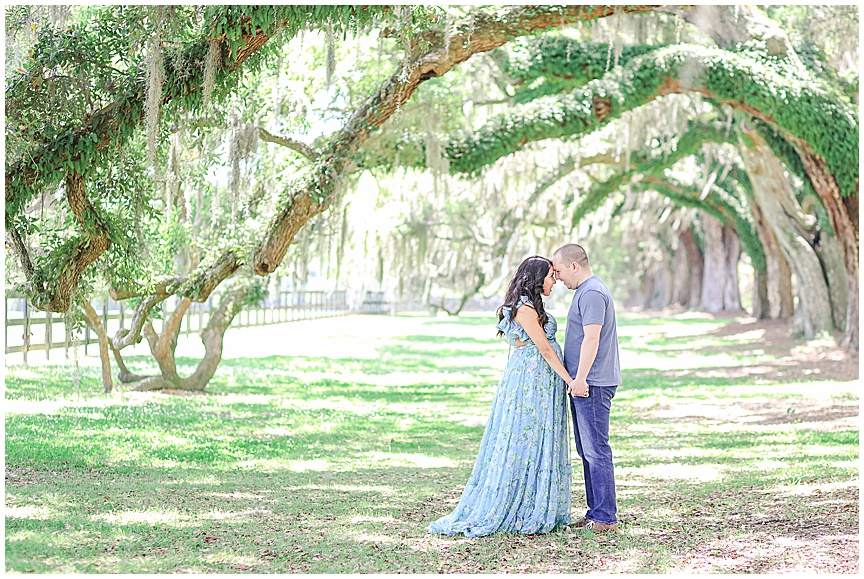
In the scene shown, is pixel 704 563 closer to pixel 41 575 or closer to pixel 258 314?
pixel 41 575

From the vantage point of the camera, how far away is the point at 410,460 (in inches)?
311

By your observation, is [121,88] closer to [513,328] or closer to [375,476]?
[513,328]

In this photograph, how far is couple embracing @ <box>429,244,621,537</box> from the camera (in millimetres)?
5121

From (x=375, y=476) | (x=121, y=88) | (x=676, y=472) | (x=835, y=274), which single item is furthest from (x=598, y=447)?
(x=835, y=274)

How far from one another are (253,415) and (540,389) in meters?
5.81

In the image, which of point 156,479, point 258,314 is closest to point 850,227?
point 156,479

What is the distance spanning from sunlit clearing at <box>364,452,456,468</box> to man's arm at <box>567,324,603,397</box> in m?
2.72

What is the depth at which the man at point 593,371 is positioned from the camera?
511cm

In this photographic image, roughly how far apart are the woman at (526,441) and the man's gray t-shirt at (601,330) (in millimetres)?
134

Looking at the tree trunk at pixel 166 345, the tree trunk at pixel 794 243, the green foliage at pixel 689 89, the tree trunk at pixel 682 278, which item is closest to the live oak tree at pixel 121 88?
the green foliage at pixel 689 89

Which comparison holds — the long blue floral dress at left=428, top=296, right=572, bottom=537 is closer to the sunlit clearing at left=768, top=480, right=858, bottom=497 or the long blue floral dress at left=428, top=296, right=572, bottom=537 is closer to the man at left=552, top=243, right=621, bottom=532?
the man at left=552, top=243, right=621, bottom=532

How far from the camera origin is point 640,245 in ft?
132

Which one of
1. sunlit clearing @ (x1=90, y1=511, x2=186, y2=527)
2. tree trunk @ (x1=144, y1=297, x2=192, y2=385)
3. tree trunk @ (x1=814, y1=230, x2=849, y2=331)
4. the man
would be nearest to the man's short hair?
the man

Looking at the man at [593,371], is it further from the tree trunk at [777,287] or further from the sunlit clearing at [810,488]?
the tree trunk at [777,287]
